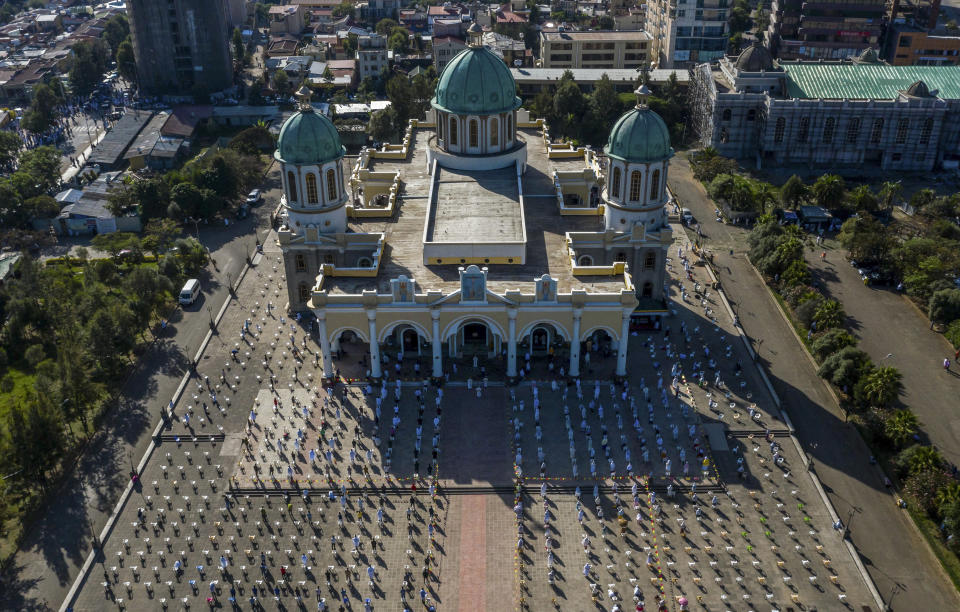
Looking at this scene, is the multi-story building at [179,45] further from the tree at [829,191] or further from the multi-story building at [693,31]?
the tree at [829,191]

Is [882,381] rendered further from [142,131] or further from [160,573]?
[142,131]

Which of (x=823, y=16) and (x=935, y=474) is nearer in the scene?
(x=935, y=474)

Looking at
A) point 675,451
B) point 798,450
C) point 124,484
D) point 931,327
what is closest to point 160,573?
point 124,484

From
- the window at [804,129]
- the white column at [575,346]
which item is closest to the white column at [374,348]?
the white column at [575,346]

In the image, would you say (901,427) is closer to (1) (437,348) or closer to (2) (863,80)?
(1) (437,348)

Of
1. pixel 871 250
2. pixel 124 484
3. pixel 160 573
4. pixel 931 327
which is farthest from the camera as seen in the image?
pixel 871 250

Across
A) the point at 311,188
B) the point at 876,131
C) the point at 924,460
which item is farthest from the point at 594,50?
the point at 924,460

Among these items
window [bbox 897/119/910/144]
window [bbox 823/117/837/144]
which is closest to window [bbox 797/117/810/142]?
window [bbox 823/117/837/144]
